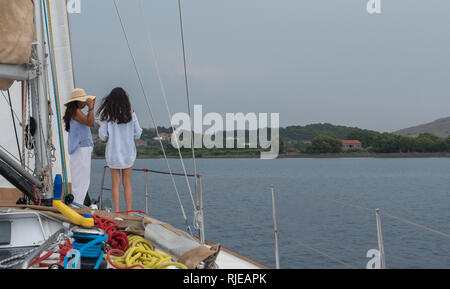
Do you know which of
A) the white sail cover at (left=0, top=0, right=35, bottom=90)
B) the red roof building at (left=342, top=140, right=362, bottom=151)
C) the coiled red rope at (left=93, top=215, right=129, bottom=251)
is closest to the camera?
the coiled red rope at (left=93, top=215, right=129, bottom=251)

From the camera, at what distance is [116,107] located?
4383 millimetres

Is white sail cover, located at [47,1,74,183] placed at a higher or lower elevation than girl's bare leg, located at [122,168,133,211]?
higher

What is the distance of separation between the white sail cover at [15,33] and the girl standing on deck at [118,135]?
1133 millimetres

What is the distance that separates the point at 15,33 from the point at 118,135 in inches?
58.0

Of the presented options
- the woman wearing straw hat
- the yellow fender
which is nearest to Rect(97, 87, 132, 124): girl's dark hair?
the woman wearing straw hat

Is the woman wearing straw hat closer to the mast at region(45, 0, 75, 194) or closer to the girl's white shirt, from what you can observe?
the girl's white shirt

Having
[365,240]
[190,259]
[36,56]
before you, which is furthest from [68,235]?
[365,240]

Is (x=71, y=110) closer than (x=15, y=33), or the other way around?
(x=15, y=33)

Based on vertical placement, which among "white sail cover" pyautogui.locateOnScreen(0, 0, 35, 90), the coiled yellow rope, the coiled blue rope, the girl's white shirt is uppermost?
"white sail cover" pyautogui.locateOnScreen(0, 0, 35, 90)

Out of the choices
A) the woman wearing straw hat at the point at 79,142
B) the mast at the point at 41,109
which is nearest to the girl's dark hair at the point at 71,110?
the woman wearing straw hat at the point at 79,142

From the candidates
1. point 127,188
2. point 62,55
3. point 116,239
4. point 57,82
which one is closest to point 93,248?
point 116,239

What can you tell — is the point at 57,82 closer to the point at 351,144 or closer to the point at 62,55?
the point at 62,55

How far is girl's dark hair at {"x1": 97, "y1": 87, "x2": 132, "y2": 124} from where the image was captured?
4.38 metres
